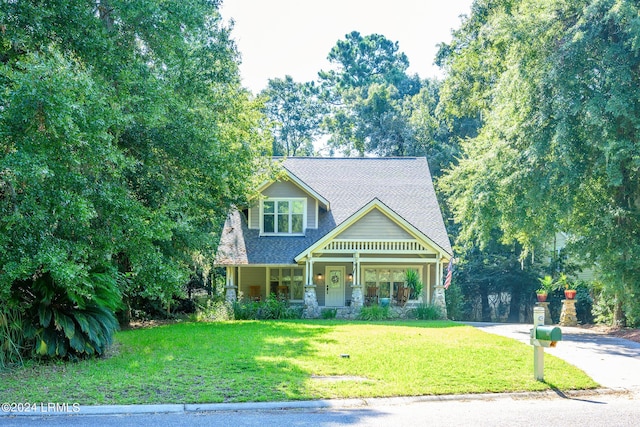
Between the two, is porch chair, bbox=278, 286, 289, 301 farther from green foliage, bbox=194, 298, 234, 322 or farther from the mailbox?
the mailbox

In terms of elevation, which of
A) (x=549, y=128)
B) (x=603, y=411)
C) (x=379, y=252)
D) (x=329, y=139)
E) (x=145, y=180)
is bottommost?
(x=603, y=411)

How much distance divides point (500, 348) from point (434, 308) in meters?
10.8

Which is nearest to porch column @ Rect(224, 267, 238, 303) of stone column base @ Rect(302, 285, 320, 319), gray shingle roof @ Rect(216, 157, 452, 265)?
gray shingle roof @ Rect(216, 157, 452, 265)

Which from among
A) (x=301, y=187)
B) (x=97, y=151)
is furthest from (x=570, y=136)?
(x=97, y=151)

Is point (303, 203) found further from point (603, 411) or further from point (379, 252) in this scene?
point (603, 411)

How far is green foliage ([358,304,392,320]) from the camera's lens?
23773mm

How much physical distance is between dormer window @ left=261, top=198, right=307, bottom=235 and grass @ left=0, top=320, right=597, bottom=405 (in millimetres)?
12490

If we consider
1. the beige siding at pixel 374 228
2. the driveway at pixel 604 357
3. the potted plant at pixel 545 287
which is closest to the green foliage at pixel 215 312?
the beige siding at pixel 374 228

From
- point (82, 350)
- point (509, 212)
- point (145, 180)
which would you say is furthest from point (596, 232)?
point (82, 350)

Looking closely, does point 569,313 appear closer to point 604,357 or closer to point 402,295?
point 402,295

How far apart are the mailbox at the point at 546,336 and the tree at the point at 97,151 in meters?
7.38

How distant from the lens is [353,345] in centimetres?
1410

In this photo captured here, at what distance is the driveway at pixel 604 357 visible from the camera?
420 inches

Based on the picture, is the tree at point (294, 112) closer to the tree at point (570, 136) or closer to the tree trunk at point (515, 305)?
the tree trunk at point (515, 305)
